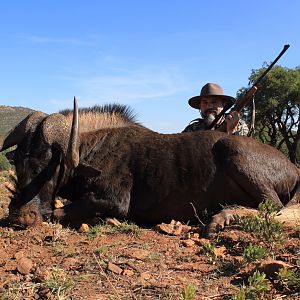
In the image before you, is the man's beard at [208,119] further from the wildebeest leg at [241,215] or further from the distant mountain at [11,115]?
the distant mountain at [11,115]

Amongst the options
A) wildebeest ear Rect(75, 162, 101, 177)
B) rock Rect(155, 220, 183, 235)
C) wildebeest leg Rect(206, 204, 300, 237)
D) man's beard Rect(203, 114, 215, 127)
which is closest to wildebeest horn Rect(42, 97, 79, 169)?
wildebeest ear Rect(75, 162, 101, 177)

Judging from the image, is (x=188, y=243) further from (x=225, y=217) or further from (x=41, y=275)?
(x=41, y=275)

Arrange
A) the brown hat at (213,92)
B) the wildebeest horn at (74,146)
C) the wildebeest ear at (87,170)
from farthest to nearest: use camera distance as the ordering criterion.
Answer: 1. the brown hat at (213,92)
2. the wildebeest ear at (87,170)
3. the wildebeest horn at (74,146)

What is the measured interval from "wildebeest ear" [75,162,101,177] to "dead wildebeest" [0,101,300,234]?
12mm

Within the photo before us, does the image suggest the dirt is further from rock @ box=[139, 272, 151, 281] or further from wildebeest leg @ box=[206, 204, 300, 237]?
wildebeest leg @ box=[206, 204, 300, 237]

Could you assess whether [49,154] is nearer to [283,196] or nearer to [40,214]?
[40,214]

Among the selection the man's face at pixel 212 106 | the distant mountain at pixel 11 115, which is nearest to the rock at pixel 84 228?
the man's face at pixel 212 106

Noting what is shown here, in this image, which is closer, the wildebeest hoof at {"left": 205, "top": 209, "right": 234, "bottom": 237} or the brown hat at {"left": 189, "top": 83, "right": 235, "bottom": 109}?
the wildebeest hoof at {"left": 205, "top": 209, "right": 234, "bottom": 237}

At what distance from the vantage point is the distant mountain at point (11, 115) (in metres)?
44.0

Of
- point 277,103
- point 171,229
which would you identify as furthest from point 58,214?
point 277,103

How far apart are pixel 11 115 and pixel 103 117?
48.4 metres

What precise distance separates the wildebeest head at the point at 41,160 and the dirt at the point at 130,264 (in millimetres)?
623

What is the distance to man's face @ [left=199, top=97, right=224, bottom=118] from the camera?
763 centimetres

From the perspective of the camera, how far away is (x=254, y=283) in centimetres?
274
